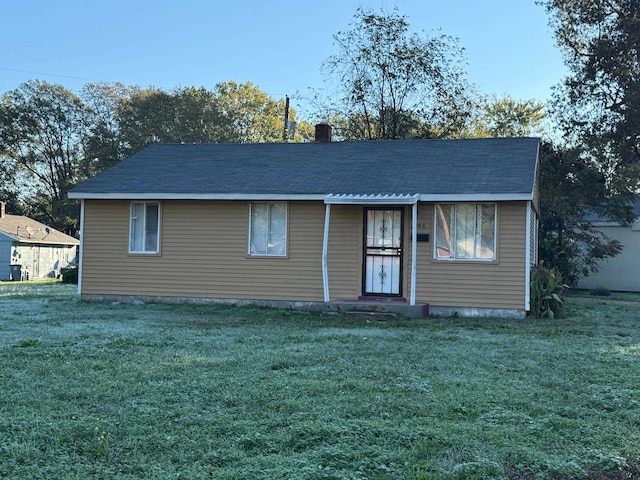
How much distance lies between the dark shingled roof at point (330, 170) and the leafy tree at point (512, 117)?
1757 cm

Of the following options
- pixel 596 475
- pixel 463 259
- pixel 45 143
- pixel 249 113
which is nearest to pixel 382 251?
pixel 463 259

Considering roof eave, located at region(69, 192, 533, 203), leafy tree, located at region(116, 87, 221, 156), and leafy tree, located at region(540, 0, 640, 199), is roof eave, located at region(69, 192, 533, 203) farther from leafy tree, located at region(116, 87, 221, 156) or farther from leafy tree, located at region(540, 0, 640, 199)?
leafy tree, located at region(116, 87, 221, 156)

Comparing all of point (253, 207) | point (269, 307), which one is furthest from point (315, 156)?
point (269, 307)

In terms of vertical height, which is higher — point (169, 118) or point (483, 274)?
point (169, 118)

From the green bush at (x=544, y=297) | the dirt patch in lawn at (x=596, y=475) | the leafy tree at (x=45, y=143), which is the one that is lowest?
the dirt patch in lawn at (x=596, y=475)

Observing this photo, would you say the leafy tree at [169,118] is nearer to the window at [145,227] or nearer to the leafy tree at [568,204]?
the leafy tree at [568,204]

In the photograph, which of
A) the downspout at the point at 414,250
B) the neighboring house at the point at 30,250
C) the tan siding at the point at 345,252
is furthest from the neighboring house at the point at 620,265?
the neighboring house at the point at 30,250

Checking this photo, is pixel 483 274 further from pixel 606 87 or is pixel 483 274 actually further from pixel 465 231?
pixel 606 87

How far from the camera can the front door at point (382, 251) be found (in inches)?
484

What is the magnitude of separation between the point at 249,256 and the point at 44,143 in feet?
114

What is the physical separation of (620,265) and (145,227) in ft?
51.1

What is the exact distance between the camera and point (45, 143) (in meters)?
42.6

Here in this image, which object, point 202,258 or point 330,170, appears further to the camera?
point 330,170

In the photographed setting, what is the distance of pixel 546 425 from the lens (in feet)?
14.4
